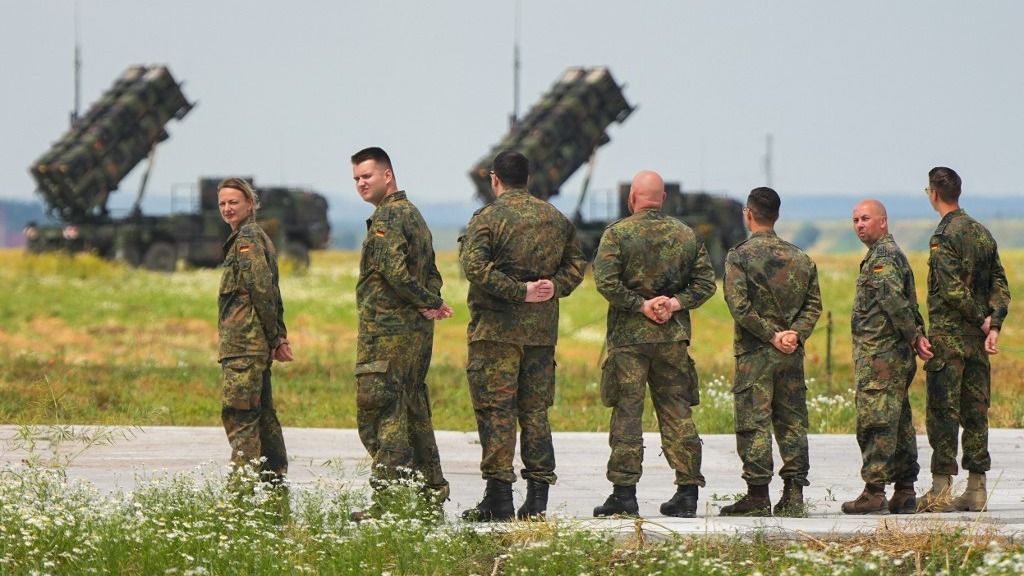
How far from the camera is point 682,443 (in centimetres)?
798

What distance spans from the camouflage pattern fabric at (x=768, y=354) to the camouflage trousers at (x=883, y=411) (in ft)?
1.22

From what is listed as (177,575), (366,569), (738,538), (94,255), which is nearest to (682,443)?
(738,538)

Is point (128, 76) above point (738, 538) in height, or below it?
above

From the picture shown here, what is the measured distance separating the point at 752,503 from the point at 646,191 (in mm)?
1661

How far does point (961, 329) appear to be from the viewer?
337 inches

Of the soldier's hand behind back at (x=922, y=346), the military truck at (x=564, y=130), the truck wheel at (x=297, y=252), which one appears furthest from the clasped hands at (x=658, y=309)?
the truck wheel at (x=297, y=252)

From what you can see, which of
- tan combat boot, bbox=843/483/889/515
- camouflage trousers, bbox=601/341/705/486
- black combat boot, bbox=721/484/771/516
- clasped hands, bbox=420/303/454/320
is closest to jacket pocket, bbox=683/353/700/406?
camouflage trousers, bbox=601/341/705/486

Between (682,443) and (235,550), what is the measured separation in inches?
91.4

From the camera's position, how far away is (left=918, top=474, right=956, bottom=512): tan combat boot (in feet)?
28.0

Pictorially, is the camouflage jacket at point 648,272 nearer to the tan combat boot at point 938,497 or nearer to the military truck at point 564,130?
the tan combat boot at point 938,497

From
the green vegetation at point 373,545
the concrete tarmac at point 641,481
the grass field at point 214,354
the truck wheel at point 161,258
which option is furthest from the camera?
the truck wheel at point 161,258

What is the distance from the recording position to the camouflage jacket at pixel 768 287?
8188 millimetres

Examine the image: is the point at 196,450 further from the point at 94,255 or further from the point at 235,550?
the point at 94,255

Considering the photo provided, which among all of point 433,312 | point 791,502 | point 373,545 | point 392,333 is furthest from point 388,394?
point 791,502
